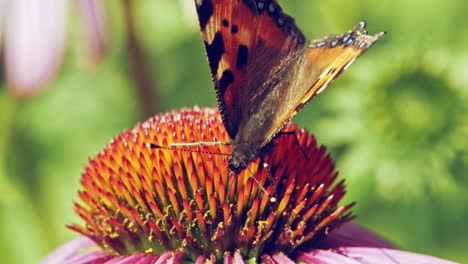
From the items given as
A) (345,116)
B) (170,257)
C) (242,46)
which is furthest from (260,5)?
(345,116)

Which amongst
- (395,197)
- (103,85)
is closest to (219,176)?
(395,197)

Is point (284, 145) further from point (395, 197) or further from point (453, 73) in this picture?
point (453, 73)

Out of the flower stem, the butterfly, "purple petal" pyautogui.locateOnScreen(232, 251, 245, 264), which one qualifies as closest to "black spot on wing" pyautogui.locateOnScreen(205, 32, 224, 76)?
the butterfly

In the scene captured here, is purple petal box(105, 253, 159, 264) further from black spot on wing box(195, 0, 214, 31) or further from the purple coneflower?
black spot on wing box(195, 0, 214, 31)

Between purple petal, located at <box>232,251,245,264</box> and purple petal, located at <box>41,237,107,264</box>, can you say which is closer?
purple petal, located at <box>232,251,245,264</box>

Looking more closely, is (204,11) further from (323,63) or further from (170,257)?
(170,257)

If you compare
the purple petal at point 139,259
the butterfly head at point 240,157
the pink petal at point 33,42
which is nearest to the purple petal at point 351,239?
the butterfly head at point 240,157

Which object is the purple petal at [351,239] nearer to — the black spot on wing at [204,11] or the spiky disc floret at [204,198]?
the spiky disc floret at [204,198]
